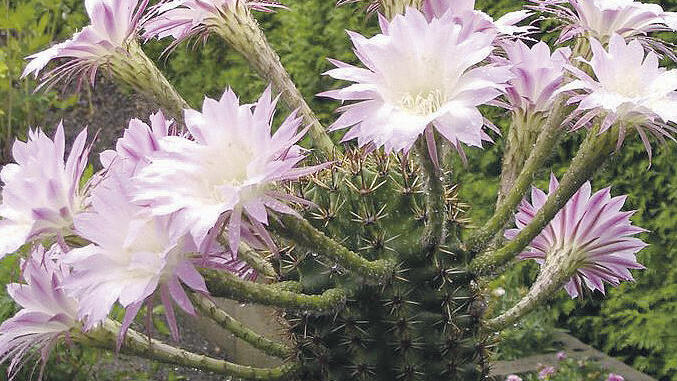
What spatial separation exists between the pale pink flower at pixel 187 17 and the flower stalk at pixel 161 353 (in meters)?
0.41

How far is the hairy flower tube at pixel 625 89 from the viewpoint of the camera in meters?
1.02

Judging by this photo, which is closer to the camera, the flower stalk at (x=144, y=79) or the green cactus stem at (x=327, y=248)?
the green cactus stem at (x=327, y=248)

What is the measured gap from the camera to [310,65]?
4398mm

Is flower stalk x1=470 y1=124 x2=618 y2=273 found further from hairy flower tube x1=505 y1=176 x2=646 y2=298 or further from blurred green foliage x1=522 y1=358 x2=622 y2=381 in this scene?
blurred green foliage x1=522 y1=358 x2=622 y2=381

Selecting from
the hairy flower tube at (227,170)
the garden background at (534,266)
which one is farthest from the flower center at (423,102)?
the garden background at (534,266)

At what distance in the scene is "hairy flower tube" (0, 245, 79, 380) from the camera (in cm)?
114

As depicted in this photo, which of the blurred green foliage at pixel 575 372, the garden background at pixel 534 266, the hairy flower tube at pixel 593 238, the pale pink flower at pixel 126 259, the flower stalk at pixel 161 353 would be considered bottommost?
the blurred green foliage at pixel 575 372

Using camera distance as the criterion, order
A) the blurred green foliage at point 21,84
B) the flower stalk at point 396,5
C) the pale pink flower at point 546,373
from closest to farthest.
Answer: the flower stalk at point 396,5 < the pale pink flower at point 546,373 < the blurred green foliage at point 21,84

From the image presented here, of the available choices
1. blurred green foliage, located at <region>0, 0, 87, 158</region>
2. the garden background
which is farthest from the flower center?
blurred green foliage, located at <region>0, 0, 87, 158</region>

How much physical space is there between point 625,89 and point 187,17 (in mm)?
607

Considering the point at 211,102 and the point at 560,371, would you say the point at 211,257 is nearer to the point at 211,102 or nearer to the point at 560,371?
the point at 211,102

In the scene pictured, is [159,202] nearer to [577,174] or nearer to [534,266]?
[577,174]

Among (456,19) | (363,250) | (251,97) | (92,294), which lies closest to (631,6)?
(456,19)

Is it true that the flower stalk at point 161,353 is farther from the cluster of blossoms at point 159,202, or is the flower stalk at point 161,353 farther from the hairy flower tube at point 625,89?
the hairy flower tube at point 625,89
